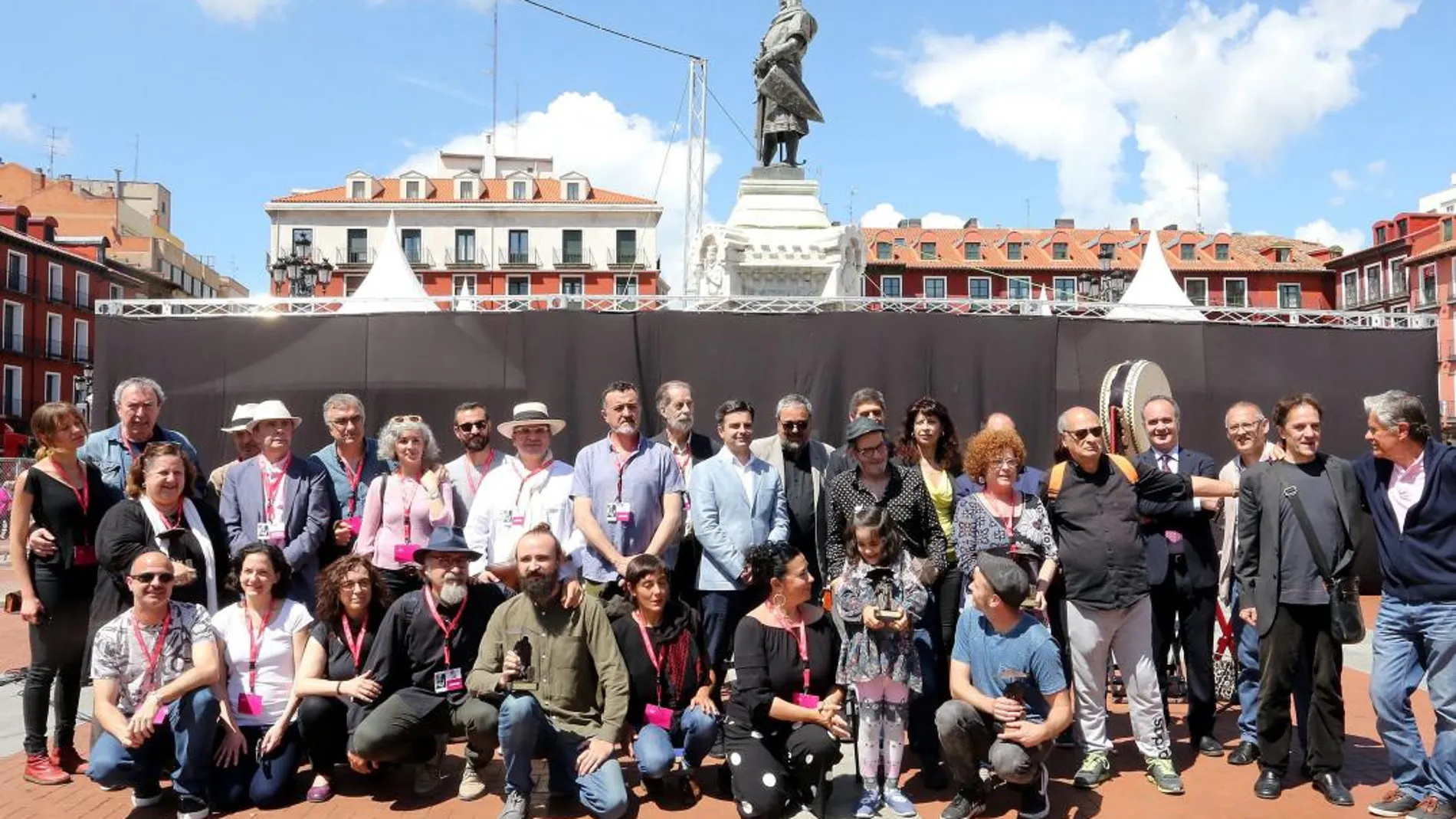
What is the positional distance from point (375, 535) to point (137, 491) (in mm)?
1063

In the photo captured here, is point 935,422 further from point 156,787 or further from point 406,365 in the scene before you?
point 406,365

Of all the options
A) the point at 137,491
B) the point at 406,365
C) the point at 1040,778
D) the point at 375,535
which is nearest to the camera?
the point at 1040,778

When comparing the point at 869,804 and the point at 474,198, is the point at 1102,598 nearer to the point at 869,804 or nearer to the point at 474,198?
the point at 869,804

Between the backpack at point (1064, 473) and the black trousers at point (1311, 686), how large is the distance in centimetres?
83

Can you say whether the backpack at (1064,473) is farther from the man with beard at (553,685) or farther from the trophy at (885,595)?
the man with beard at (553,685)

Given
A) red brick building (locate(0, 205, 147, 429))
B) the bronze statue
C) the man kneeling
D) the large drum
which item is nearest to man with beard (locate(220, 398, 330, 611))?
the man kneeling

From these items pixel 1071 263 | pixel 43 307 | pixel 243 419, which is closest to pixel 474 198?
pixel 43 307

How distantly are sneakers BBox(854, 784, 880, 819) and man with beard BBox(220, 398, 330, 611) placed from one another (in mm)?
2771

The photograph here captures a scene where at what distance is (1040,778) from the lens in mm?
3738

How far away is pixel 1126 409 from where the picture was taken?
4.74 metres

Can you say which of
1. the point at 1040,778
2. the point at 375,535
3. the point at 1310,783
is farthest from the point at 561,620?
the point at 1310,783

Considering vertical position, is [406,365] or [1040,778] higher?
[406,365]

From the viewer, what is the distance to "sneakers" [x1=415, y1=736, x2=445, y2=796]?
160 inches

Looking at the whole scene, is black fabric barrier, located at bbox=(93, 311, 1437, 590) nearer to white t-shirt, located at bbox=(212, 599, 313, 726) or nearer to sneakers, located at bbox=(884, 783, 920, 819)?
white t-shirt, located at bbox=(212, 599, 313, 726)
